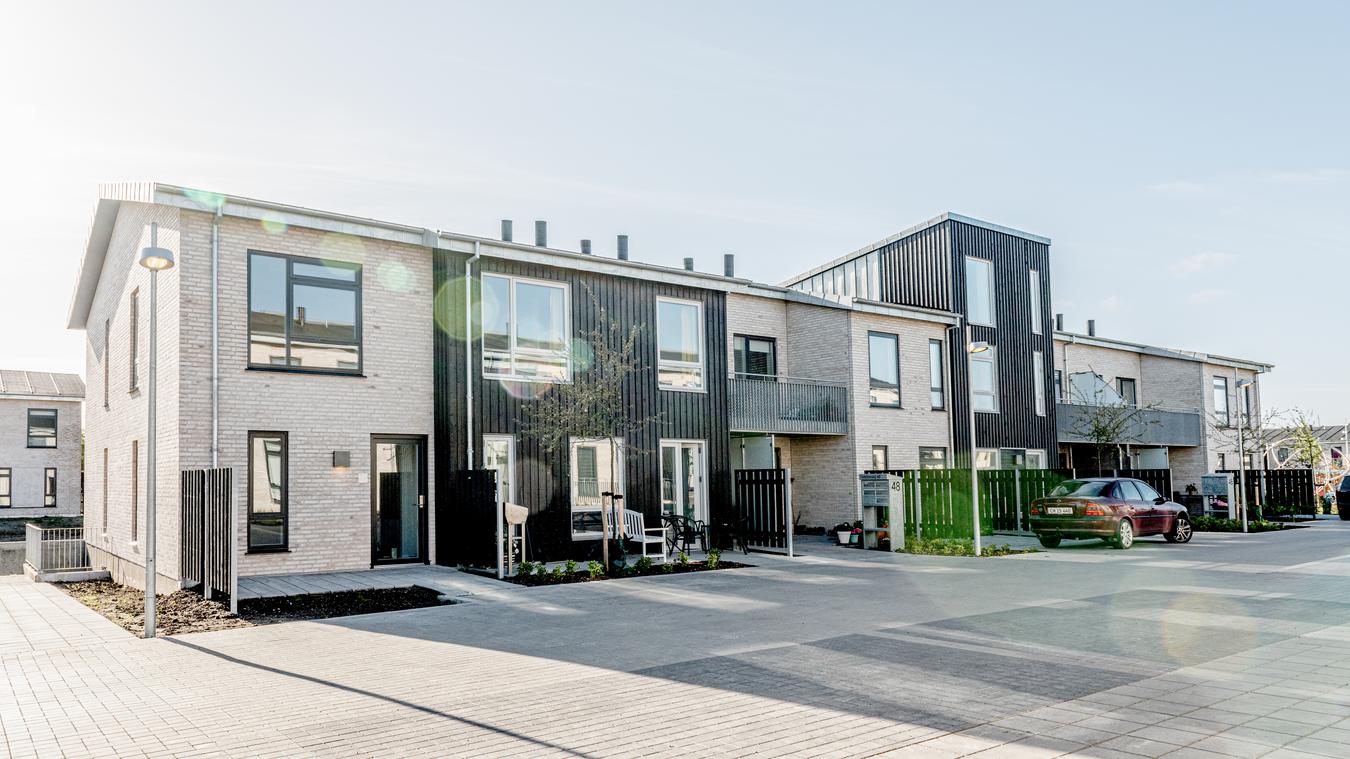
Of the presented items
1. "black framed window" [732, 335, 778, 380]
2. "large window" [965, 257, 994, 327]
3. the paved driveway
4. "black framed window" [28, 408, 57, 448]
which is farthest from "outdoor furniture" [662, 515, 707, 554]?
"black framed window" [28, 408, 57, 448]

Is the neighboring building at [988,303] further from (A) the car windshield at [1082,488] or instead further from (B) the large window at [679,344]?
(B) the large window at [679,344]

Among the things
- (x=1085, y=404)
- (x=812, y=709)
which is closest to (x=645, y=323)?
(x=812, y=709)

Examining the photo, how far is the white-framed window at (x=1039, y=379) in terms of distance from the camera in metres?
28.5

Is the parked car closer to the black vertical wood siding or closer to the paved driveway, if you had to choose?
the paved driveway

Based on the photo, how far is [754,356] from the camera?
23297mm

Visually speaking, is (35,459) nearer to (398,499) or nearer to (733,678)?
(398,499)

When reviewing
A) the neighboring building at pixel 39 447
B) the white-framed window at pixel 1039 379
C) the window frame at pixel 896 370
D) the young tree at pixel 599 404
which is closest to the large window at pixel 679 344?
the young tree at pixel 599 404

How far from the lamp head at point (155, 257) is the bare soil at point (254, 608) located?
3900mm

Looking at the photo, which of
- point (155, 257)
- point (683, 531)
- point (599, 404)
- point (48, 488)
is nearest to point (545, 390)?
point (599, 404)

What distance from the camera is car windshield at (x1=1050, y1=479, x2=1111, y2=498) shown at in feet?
64.0

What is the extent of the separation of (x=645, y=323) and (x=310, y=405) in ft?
21.5

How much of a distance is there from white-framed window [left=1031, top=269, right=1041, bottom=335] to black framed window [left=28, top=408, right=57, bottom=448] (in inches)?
1483

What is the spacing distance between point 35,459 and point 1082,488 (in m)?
38.5

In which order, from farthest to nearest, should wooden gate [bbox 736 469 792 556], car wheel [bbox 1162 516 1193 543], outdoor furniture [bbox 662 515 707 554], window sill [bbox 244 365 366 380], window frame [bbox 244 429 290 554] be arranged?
car wheel [bbox 1162 516 1193 543], wooden gate [bbox 736 469 792 556], outdoor furniture [bbox 662 515 707 554], window sill [bbox 244 365 366 380], window frame [bbox 244 429 290 554]
